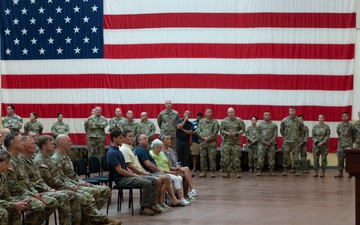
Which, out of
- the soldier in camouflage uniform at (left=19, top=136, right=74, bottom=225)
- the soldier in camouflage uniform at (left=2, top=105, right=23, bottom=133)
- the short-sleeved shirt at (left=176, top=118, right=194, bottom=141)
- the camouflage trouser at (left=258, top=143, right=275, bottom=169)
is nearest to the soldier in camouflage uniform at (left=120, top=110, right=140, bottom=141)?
the short-sleeved shirt at (left=176, top=118, right=194, bottom=141)

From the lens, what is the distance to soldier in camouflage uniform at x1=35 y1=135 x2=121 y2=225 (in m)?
7.73

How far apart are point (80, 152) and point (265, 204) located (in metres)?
7.78

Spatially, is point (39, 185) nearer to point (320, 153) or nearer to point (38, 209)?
point (38, 209)

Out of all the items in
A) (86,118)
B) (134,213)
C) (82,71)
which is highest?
(82,71)

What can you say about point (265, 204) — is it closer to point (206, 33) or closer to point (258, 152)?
point (258, 152)

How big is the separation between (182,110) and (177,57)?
1.27 m

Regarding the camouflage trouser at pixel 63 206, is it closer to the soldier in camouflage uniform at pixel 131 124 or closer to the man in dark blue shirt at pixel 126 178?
the man in dark blue shirt at pixel 126 178

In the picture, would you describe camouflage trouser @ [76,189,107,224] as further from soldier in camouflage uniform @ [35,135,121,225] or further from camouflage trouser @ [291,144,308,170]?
camouflage trouser @ [291,144,308,170]

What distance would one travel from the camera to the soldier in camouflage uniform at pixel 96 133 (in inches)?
627

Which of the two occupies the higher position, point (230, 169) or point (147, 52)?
point (147, 52)

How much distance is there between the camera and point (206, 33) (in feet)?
55.0

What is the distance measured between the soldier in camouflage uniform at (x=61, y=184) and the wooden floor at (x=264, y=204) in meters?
0.83

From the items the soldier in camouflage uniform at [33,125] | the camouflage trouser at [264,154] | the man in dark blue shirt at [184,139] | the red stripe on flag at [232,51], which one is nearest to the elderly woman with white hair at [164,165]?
the man in dark blue shirt at [184,139]

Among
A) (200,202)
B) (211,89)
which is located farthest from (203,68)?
(200,202)
